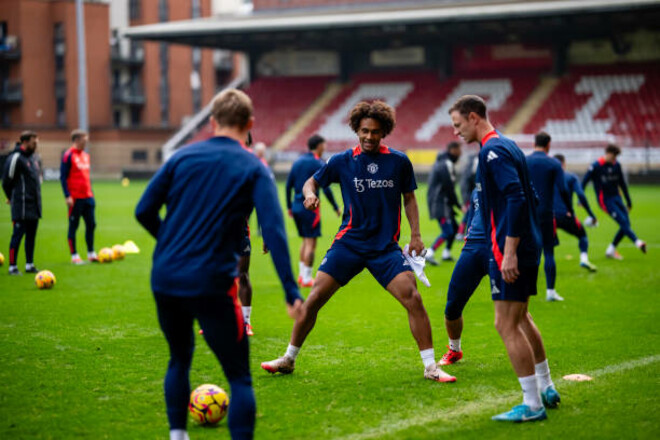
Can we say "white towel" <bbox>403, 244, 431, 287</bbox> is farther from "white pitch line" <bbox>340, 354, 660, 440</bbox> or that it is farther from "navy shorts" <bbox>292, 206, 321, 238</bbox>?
"navy shorts" <bbox>292, 206, 321, 238</bbox>

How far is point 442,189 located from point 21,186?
273 inches

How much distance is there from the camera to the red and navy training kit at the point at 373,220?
21.5 ft

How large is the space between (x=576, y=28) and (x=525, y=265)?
39523mm

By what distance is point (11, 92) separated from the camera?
56.7 meters

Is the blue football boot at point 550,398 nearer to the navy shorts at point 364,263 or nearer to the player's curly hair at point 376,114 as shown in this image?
the navy shorts at point 364,263

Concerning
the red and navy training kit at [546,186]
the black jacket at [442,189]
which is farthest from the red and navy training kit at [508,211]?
the black jacket at [442,189]

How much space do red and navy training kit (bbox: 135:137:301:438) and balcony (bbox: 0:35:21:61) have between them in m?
57.0

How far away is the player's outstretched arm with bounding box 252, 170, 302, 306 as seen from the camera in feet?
13.9

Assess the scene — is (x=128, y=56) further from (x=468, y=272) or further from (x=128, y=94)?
(x=468, y=272)

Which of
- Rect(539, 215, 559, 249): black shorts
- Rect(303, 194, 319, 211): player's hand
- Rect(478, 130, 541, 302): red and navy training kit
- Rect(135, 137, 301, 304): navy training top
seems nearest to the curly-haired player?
Rect(303, 194, 319, 211): player's hand

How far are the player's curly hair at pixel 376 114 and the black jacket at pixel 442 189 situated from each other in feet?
25.3

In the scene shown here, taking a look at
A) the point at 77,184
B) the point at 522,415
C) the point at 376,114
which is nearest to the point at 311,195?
the point at 376,114

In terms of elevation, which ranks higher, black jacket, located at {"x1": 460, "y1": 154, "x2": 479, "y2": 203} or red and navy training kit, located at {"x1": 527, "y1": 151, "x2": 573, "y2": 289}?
red and navy training kit, located at {"x1": 527, "y1": 151, "x2": 573, "y2": 289}

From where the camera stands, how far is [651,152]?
3509 cm
